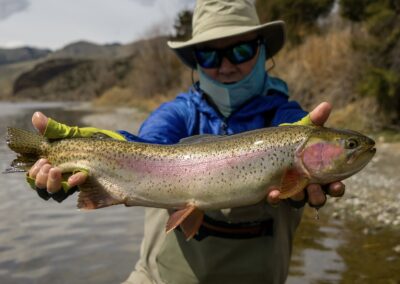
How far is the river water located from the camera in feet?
17.3

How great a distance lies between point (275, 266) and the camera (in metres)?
3.14

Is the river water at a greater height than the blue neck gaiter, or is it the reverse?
the blue neck gaiter

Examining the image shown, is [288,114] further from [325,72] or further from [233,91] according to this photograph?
[325,72]

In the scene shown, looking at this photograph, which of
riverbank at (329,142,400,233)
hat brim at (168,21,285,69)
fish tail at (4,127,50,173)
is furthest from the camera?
riverbank at (329,142,400,233)

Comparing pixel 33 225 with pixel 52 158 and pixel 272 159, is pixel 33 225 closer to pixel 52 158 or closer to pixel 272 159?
pixel 52 158

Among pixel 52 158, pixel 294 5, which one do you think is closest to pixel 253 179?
pixel 52 158

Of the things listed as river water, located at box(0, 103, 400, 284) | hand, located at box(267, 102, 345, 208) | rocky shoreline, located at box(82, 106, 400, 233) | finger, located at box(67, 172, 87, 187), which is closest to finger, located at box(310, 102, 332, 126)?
hand, located at box(267, 102, 345, 208)

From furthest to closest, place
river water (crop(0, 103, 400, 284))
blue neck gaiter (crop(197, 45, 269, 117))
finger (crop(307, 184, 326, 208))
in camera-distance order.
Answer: river water (crop(0, 103, 400, 284)), blue neck gaiter (crop(197, 45, 269, 117)), finger (crop(307, 184, 326, 208))

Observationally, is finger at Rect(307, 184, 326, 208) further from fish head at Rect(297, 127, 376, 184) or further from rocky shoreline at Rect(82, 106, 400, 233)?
rocky shoreline at Rect(82, 106, 400, 233)

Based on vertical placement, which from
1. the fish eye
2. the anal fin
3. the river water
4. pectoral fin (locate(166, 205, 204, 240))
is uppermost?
the fish eye

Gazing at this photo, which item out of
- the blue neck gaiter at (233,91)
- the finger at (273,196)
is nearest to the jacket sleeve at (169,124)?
the blue neck gaiter at (233,91)

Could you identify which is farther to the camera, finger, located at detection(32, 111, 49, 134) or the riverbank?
the riverbank

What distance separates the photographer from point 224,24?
3.65 m

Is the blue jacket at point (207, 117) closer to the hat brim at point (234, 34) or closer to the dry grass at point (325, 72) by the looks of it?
the hat brim at point (234, 34)
